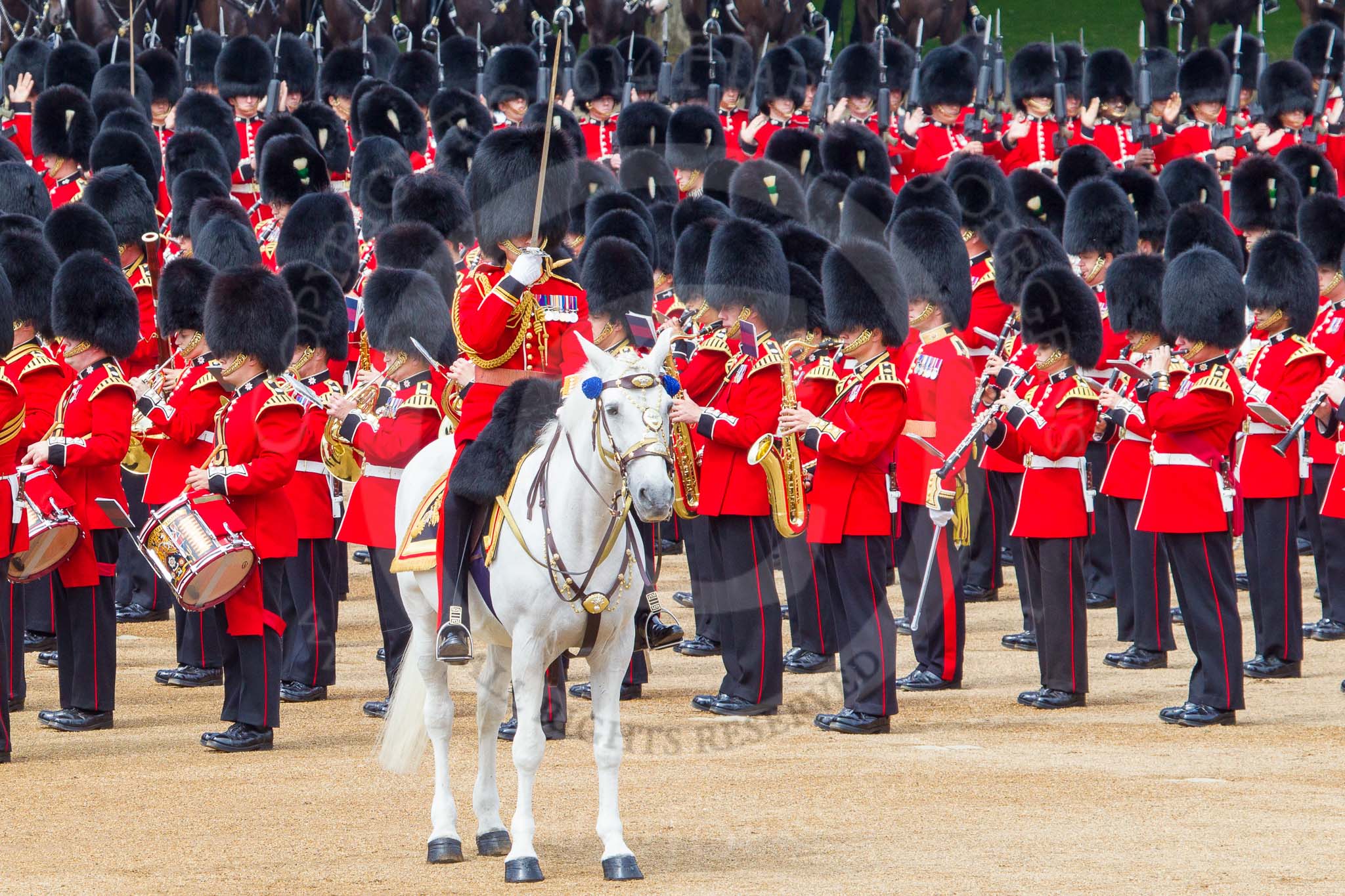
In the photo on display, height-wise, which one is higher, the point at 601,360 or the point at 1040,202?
the point at 1040,202

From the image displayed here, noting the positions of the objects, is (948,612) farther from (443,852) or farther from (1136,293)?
(443,852)

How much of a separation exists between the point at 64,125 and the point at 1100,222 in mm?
5014

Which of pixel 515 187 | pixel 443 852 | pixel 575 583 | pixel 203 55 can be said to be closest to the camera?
pixel 575 583

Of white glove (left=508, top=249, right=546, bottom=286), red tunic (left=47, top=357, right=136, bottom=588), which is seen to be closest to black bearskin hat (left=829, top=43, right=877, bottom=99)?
red tunic (left=47, top=357, right=136, bottom=588)

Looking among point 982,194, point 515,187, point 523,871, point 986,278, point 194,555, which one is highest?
point 982,194

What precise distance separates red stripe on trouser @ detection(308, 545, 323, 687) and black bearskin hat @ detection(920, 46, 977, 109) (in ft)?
20.9

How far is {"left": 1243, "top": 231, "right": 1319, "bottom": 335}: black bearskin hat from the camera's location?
22.9 feet

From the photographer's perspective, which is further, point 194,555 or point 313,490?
point 313,490

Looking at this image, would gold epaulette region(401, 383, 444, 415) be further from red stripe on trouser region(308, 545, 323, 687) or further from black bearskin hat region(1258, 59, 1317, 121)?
black bearskin hat region(1258, 59, 1317, 121)

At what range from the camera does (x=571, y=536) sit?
4.44 metres

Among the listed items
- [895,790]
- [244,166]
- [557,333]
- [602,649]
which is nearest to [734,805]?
[895,790]

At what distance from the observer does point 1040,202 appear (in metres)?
10.1

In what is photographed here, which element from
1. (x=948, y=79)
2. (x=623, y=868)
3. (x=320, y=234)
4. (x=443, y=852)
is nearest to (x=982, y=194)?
Result: (x=948, y=79)

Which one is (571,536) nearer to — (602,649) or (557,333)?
(602,649)
